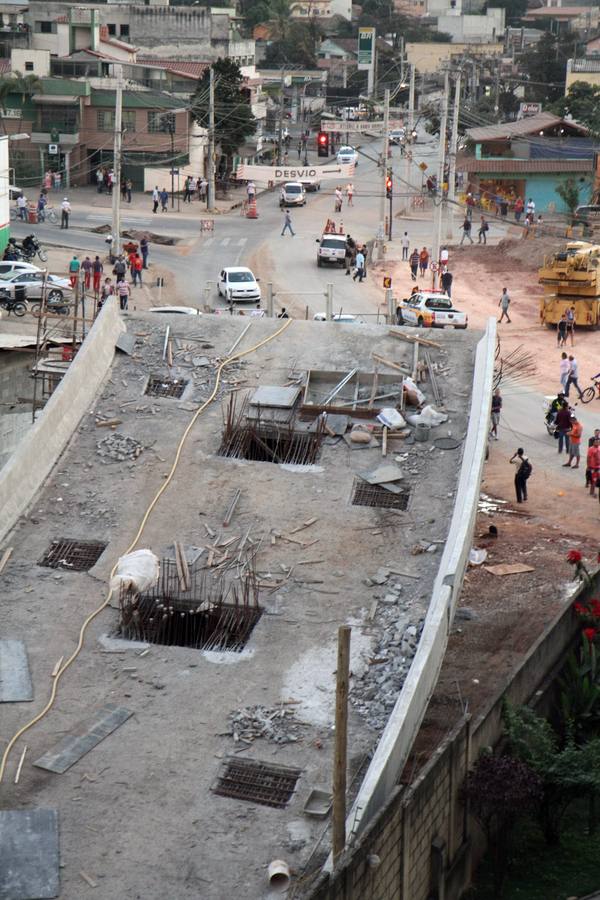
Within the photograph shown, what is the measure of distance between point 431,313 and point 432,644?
27831 millimetres

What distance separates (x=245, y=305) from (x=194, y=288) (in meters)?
3.83

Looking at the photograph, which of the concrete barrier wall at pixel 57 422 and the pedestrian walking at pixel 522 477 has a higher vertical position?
the concrete barrier wall at pixel 57 422

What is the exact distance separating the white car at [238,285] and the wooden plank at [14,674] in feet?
95.8

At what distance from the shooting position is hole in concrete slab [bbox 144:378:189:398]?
2588cm

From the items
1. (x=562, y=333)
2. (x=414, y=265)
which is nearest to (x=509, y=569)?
(x=562, y=333)

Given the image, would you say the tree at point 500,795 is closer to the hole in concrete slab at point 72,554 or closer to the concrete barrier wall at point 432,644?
the concrete barrier wall at point 432,644

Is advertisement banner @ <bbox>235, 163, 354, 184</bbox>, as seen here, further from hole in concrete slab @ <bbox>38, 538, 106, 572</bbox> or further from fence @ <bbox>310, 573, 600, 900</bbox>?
fence @ <bbox>310, 573, 600, 900</bbox>

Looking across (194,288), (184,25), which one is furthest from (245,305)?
(184,25)

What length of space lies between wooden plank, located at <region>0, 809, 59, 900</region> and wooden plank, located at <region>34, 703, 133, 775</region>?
93 cm

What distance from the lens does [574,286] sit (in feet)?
153

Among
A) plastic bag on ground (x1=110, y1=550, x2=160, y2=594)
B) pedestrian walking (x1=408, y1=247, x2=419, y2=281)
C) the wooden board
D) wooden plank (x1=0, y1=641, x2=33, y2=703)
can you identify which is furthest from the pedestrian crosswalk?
wooden plank (x1=0, y1=641, x2=33, y2=703)

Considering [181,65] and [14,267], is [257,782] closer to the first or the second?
[14,267]

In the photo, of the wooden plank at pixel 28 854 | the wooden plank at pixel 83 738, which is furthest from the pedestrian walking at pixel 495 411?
the wooden plank at pixel 28 854

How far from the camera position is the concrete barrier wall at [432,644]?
50.1 feet
